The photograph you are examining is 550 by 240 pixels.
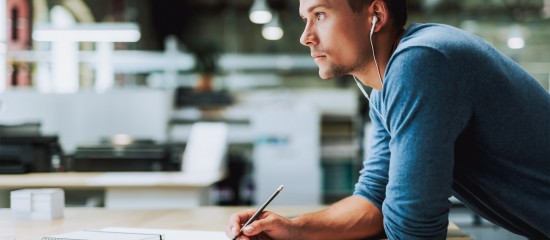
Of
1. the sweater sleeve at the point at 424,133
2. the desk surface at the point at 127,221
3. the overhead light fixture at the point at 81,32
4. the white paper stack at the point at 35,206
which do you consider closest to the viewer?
the sweater sleeve at the point at 424,133

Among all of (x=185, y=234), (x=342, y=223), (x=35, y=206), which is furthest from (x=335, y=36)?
(x=35, y=206)

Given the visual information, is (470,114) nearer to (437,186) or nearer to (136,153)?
(437,186)

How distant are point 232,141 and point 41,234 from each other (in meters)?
4.63

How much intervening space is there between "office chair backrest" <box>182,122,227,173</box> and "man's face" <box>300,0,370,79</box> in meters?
2.27

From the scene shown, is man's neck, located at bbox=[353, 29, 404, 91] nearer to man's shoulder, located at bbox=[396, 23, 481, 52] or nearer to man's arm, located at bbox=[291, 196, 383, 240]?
man's shoulder, located at bbox=[396, 23, 481, 52]

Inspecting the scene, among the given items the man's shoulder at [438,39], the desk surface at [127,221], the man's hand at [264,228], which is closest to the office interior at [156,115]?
the desk surface at [127,221]

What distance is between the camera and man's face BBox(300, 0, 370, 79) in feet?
3.51

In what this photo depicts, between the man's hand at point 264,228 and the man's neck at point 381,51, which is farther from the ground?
the man's neck at point 381,51

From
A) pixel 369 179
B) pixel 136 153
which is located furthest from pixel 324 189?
pixel 369 179

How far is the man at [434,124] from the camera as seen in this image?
85cm

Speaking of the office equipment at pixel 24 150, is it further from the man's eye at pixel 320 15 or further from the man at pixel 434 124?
the man's eye at pixel 320 15

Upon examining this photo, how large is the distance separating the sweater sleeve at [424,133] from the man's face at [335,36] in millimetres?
202

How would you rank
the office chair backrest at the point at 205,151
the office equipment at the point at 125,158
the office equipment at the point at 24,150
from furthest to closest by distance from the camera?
the office chair backrest at the point at 205,151 → the office equipment at the point at 125,158 → the office equipment at the point at 24,150

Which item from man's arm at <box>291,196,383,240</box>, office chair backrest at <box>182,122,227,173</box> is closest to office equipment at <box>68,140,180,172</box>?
office chair backrest at <box>182,122,227,173</box>
